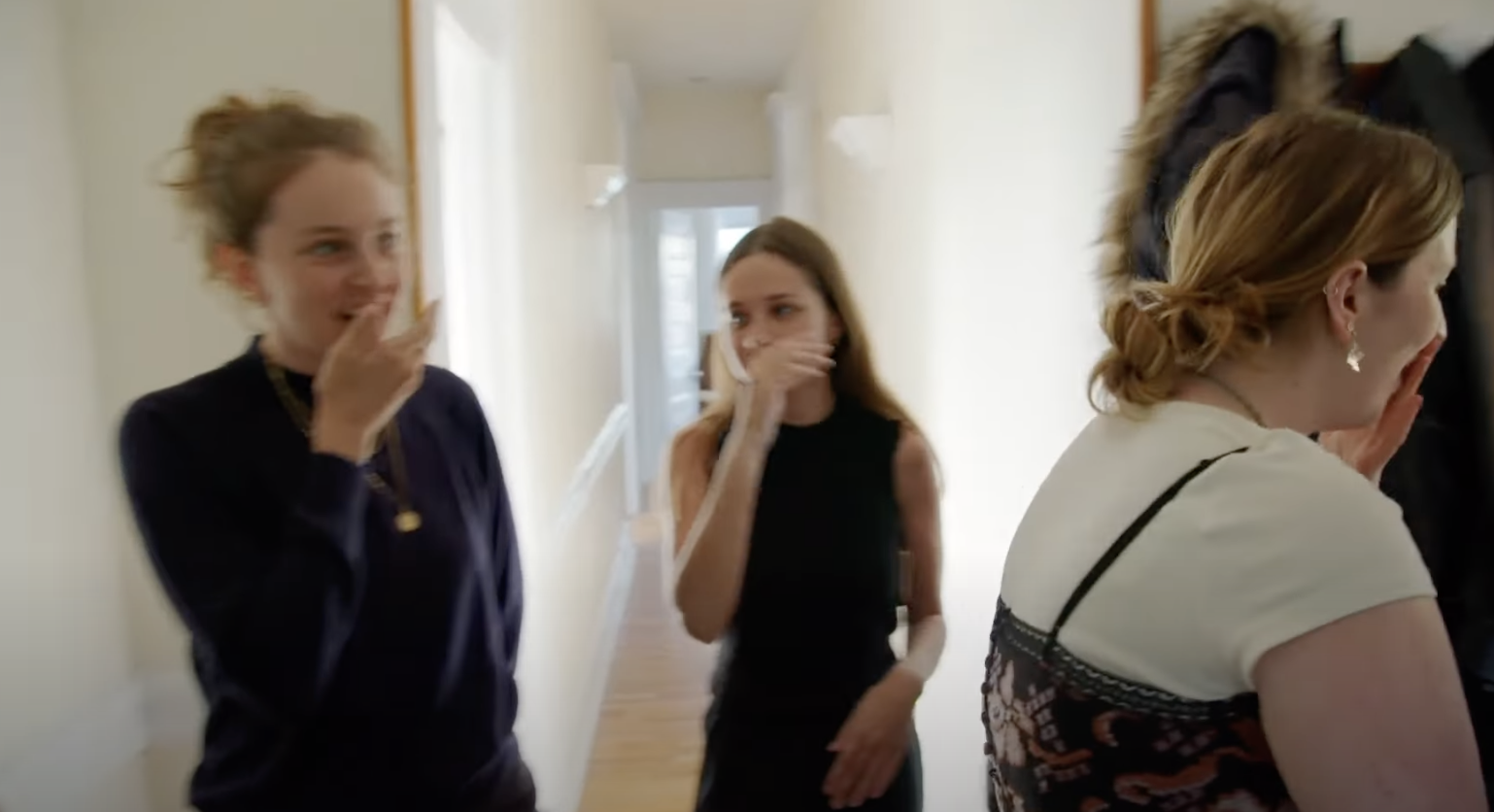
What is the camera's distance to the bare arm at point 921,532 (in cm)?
130

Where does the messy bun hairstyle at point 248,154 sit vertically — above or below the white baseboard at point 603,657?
above

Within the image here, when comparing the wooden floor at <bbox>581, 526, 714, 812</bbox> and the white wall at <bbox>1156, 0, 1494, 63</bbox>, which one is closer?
the white wall at <bbox>1156, 0, 1494, 63</bbox>

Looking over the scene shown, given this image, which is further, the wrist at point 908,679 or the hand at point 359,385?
the wrist at point 908,679

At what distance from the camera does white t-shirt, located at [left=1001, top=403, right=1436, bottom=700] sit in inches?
23.4

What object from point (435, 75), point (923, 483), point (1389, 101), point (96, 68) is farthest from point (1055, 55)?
point (96, 68)

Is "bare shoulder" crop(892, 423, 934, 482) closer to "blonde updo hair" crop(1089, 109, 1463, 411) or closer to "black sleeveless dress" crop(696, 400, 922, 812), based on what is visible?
"black sleeveless dress" crop(696, 400, 922, 812)

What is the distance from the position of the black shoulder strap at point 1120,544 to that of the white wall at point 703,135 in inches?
196

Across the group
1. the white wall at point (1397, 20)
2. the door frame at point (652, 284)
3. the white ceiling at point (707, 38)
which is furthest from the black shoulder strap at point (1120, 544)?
the door frame at point (652, 284)

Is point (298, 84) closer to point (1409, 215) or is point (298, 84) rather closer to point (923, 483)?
point (923, 483)

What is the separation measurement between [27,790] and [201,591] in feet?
1.43

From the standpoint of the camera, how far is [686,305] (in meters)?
6.11

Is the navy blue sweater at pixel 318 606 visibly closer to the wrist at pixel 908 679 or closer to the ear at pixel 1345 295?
the wrist at pixel 908 679

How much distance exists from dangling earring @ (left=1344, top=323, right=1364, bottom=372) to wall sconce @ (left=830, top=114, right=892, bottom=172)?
75.0 inches

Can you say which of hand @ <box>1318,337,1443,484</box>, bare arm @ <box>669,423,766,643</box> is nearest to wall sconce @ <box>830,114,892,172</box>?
bare arm @ <box>669,423,766,643</box>
